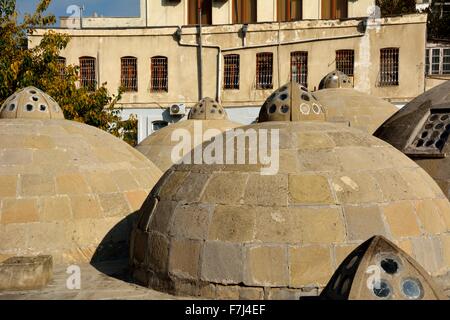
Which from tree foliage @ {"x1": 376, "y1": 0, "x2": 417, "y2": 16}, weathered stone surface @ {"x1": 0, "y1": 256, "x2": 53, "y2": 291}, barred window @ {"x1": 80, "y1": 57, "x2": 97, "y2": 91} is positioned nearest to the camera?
weathered stone surface @ {"x1": 0, "y1": 256, "x2": 53, "y2": 291}

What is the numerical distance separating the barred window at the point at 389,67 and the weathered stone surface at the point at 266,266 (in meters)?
21.8

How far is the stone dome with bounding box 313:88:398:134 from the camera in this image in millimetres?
18453

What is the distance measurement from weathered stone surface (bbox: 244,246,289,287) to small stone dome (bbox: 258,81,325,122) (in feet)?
8.01

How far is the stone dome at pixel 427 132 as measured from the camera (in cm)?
1166

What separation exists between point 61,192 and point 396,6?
3435 centimetres

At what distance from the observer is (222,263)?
7.23 meters

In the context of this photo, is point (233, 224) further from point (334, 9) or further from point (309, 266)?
point (334, 9)

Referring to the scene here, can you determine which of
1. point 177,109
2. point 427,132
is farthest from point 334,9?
point 427,132

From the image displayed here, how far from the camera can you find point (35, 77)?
18.2 meters

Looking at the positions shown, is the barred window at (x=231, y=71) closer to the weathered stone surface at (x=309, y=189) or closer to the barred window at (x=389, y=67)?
the barred window at (x=389, y=67)

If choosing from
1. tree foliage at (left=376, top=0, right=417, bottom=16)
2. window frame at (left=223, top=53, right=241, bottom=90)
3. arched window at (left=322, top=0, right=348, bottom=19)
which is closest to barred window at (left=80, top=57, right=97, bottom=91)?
window frame at (left=223, top=53, right=241, bottom=90)

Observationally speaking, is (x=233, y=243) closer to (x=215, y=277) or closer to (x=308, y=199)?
(x=215, y=277)

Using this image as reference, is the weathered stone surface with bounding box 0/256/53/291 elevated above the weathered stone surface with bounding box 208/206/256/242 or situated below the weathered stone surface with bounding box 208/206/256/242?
below

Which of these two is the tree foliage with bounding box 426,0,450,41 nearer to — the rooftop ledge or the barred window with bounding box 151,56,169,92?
the rooftop ledge
